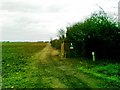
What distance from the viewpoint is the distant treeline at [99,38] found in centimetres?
2974

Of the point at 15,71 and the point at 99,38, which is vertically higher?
the point at 99,38

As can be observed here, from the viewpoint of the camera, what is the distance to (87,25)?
3244cm

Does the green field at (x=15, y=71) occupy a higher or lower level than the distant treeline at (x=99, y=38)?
lower

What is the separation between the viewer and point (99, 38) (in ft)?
102

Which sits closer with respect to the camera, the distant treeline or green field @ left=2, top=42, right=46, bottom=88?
green field @ left=2, top=42, right=46, bottom=88

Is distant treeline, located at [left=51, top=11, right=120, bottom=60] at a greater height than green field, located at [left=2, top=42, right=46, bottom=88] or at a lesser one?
greater

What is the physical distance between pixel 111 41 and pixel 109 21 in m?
2.29

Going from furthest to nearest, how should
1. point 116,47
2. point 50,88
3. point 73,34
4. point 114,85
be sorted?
1. point 73,34
2. point 116,47
3. point 114,85
4. point 50,88

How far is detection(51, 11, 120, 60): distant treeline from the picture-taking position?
29.7m

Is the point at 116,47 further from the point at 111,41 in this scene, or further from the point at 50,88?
the point at 50,88

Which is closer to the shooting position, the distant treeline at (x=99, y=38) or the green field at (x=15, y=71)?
the green field at (x=15, y=71)

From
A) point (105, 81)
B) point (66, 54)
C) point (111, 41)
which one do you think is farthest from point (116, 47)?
point (105, 81)

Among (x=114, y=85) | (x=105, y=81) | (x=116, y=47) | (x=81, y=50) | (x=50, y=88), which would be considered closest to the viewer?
(x=50, y=88)

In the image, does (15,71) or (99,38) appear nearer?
(15,71)
